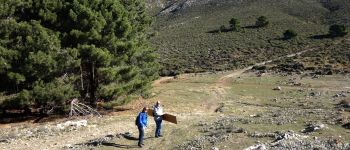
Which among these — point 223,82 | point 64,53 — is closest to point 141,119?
point 64,53

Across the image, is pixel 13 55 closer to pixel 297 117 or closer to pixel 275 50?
pixel 297 117

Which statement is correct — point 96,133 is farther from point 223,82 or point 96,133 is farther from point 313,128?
A: point 223,82

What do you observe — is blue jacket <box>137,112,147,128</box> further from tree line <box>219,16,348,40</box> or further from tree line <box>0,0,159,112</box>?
tree line <box>219,16,348,40</box>

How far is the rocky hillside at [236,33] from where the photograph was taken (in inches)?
3868

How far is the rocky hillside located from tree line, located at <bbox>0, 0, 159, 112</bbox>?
46.4 meters

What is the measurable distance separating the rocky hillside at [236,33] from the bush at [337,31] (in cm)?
305

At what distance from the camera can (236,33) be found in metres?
116

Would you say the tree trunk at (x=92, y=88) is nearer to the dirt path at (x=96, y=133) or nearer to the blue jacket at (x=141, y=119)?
the dirt path at (x=96, y=133)

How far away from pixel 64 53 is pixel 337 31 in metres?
79.9

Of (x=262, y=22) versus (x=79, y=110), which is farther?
(x=262, y=22)

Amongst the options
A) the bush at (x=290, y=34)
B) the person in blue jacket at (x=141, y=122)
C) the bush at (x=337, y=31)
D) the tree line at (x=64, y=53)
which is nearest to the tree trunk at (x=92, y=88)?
the tree line at (x=64, y=53)

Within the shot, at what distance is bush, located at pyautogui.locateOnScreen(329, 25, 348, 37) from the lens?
103938 mm

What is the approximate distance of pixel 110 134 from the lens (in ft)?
95.9

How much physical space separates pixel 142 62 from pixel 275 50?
56.8m
